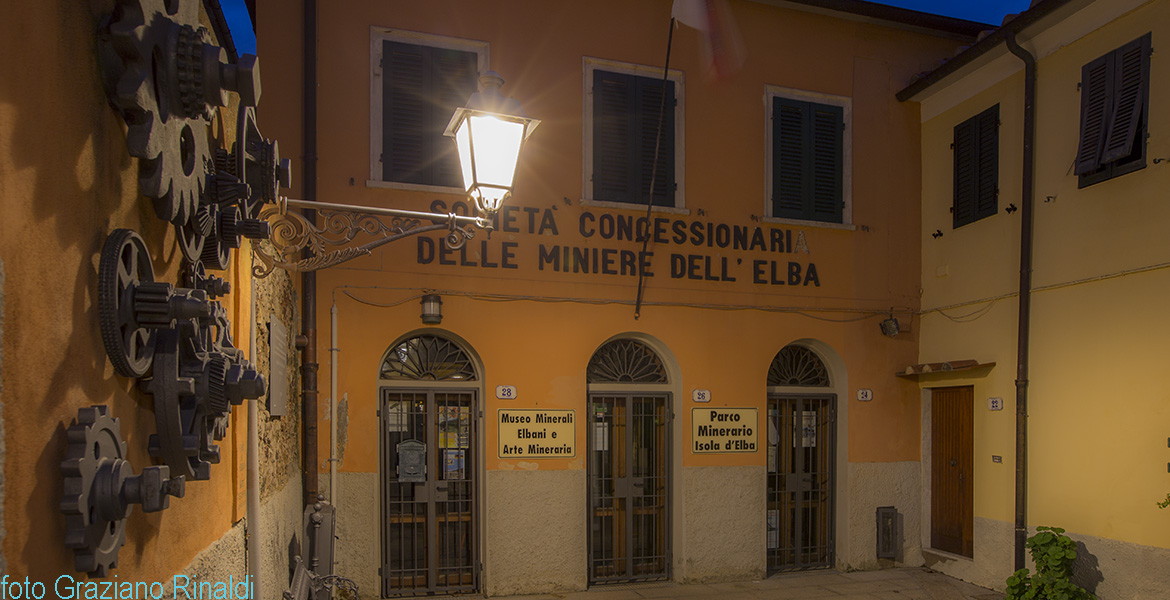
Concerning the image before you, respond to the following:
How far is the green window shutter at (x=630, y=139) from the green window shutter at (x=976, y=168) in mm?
3604

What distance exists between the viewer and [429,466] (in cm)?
802

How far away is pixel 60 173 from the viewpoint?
1.64 metres

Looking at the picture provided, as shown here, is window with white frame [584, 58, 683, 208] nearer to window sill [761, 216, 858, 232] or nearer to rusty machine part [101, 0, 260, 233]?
window sill [761, 216, 858, 232]

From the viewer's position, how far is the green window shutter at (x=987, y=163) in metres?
8.77

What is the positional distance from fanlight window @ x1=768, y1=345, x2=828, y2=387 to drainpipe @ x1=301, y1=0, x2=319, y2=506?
533 centimetres

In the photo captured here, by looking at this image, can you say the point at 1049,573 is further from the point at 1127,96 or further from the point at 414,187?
the point at 414,187

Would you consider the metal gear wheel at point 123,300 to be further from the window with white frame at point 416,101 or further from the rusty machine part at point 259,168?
the window with white frame at point 416,101

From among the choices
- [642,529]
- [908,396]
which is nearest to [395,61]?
[642,529]

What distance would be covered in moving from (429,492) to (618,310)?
287cm

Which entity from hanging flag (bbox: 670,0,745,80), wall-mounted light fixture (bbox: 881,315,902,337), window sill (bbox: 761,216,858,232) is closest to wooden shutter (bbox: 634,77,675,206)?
hanging flag (bbox: 670,0,745,80)

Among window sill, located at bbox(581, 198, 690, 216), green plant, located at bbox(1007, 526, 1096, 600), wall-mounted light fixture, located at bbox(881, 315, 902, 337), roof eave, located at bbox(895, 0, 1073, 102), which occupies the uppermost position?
roof eave, located at bbox(895, 0, 1073, 102)

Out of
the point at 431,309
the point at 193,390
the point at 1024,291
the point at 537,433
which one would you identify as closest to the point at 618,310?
the point at 537,433

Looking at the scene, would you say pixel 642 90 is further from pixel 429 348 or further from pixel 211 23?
pixel 211 23

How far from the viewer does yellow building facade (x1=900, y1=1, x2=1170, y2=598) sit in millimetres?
6992
